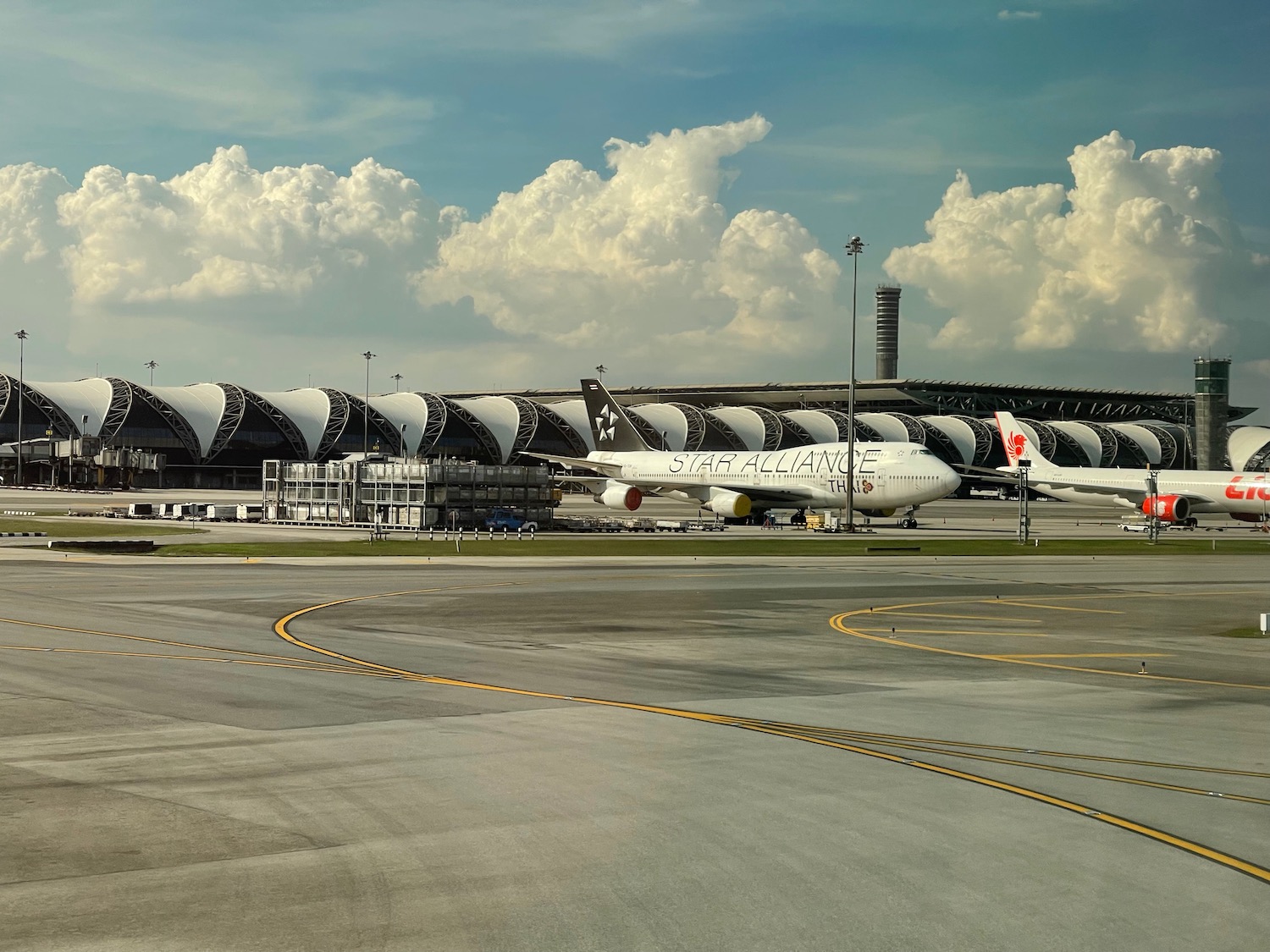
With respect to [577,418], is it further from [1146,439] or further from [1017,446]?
[1146,439]

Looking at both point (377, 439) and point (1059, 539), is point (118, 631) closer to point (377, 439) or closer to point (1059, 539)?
point (1059, 539)

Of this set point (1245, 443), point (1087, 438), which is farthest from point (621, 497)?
point (1245, 443)

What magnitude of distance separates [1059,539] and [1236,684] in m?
49.9

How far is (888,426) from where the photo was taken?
6462 inches

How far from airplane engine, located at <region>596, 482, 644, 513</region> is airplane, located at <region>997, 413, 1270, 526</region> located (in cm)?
2943

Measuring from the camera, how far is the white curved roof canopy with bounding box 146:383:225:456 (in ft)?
480

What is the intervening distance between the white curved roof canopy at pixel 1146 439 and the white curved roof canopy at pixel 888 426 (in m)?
41.5

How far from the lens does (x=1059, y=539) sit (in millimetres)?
67625

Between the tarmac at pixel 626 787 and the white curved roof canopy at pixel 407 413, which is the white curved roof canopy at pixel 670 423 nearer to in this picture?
the white curved roof canopy at pixel 407 413

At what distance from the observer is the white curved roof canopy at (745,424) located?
161 metres

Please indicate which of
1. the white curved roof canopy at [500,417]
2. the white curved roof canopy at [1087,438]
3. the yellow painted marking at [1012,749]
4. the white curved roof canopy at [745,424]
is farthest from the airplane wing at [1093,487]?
the white curved roof canopy at [1087,438]

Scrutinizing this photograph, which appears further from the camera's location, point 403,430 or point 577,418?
point 577,418

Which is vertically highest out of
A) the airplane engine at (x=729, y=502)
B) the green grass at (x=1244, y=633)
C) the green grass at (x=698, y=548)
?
the airplane engine at (x=729, y=502)

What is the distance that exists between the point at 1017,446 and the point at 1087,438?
9009cm
